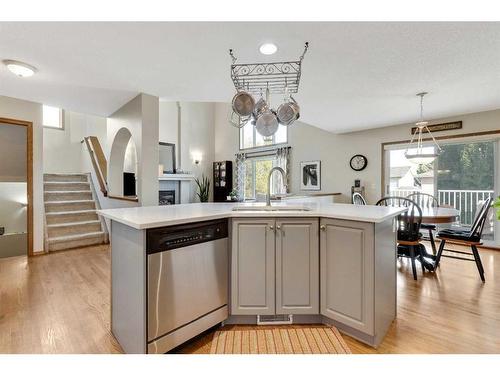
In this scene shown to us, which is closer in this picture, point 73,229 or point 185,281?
point 185,281

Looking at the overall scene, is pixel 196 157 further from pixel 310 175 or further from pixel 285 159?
pixel 310 175

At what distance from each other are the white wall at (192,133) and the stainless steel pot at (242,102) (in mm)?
6253

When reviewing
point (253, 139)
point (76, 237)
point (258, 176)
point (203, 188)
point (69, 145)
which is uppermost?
point (253, 139)

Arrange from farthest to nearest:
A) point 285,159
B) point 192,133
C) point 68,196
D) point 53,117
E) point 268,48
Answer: point 192,133
point 285,159
point 53,117
point 68,196
point 268,48

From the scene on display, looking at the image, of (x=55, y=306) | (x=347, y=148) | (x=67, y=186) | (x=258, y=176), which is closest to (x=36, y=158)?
(x=67, y=186)

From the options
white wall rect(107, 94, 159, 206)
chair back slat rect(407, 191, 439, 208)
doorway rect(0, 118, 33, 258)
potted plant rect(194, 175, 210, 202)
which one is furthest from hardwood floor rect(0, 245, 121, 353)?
potted plant rect(194, 175, 210, 202)

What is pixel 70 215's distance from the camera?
182 inches

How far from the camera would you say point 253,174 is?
812 cm

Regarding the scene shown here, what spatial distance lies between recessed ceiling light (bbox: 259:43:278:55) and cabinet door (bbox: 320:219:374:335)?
1.45 meters

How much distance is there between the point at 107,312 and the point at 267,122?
2.13 m

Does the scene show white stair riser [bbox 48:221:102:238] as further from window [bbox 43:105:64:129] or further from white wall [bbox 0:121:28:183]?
window [bbox 43:105:64:129]

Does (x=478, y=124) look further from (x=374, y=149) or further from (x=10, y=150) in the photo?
(x=10, y=150)

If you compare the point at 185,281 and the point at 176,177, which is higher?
the point at 176,177

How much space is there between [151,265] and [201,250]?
13.3 inches
